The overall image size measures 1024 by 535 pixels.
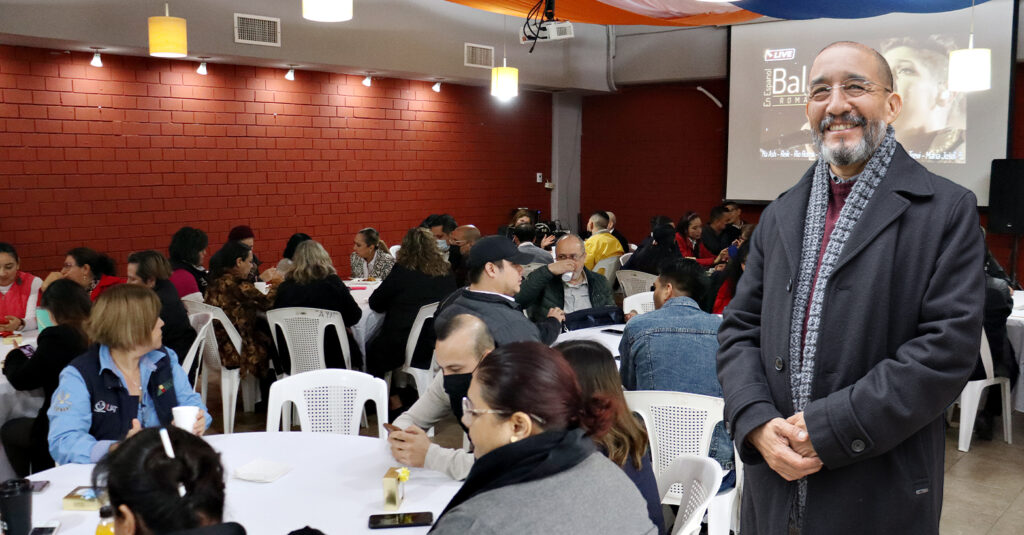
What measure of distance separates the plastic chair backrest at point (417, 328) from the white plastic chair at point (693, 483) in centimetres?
304

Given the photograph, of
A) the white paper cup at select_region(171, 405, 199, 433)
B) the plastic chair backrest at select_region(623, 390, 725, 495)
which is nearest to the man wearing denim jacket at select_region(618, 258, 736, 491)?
the plastic chair backrest at select_region(623, 390, 725, 495)

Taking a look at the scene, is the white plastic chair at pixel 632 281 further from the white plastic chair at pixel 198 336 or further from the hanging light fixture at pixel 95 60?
the hanging light fixture at pixel 95 60

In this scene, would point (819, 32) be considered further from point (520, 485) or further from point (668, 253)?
point (520, 485)

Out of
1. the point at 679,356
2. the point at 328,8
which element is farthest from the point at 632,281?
the point at 679,356

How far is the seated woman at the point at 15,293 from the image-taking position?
5.32 metres

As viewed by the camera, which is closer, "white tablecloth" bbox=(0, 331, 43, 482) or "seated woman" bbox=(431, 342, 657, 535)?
"seated woman" bbox=(431, 342, 657, 535)

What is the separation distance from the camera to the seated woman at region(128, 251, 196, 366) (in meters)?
4.84

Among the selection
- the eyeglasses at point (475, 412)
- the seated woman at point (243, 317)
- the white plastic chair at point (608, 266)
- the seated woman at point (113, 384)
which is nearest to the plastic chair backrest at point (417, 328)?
the seated woman at point (243, 317)

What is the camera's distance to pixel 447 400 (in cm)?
323

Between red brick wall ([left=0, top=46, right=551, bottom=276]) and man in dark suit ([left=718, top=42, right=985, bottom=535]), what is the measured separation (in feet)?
23.4

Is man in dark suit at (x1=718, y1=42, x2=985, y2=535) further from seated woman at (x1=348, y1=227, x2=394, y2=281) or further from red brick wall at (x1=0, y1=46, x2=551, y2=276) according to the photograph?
red brick wall at (x1=0, y1=46, x2=551, y2=276)

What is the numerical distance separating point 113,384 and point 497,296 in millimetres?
1539

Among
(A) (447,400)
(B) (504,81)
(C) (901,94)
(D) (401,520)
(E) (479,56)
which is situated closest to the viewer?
(D) (401,520)

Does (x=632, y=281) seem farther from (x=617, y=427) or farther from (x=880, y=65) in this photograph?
(x=880, y=65)
